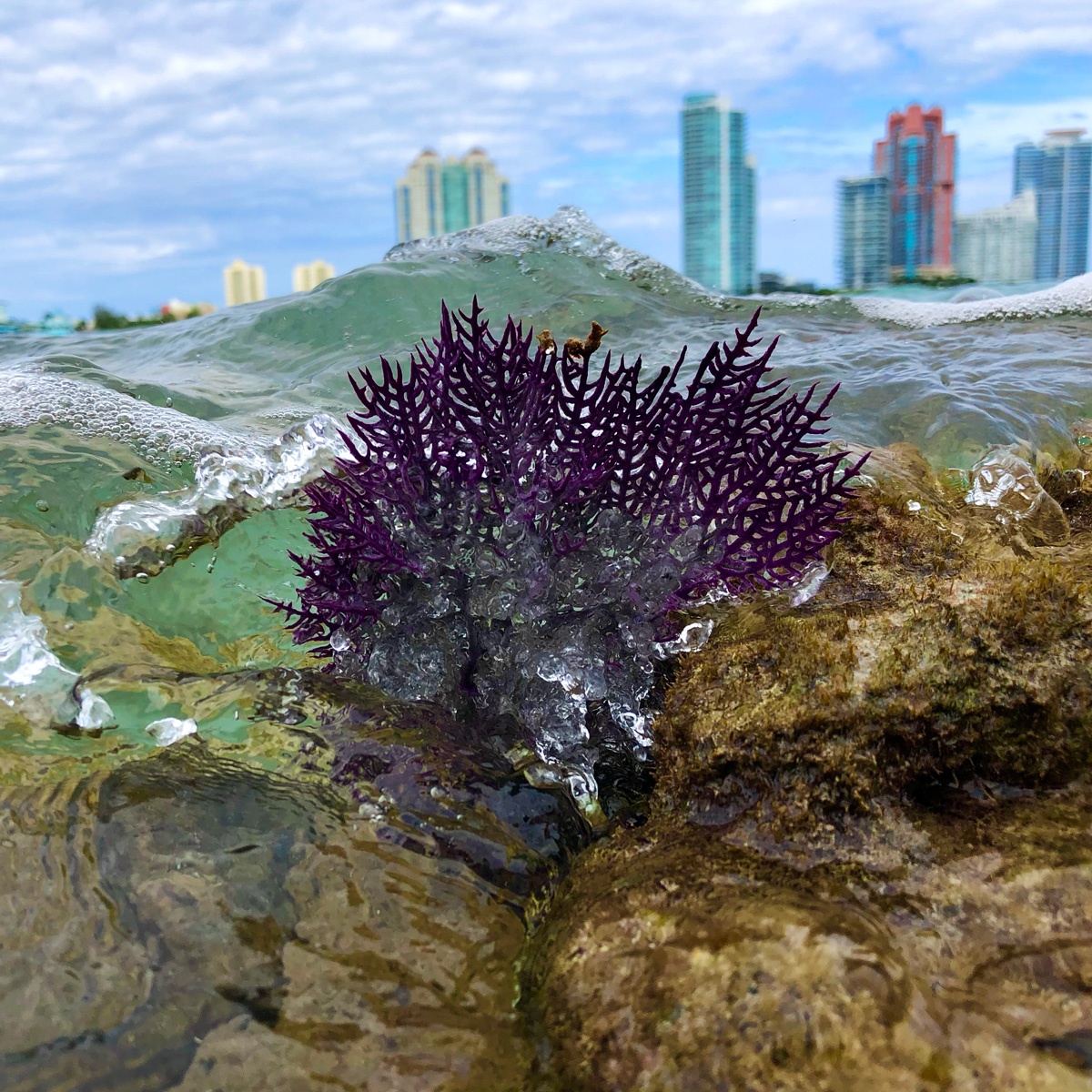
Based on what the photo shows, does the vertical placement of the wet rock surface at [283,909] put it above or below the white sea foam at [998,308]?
below

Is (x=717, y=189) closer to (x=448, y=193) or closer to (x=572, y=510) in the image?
(x=448, y=193)

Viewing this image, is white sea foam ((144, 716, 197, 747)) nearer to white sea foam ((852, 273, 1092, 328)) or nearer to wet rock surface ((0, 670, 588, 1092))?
wet rock surface ((0, 670, 588, 1092))

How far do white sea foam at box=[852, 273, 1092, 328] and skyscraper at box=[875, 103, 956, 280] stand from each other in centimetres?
9004

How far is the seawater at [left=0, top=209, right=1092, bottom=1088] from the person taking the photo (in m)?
1.86

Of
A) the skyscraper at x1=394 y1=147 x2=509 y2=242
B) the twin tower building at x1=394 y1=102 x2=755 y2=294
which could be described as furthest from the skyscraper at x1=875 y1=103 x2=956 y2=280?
the skyscraper at x1=394 y1=147 x2=509 y2=242

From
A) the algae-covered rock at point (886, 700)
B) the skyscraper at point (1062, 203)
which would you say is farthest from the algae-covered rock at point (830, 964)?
the skyscraper at point (1062, 203)

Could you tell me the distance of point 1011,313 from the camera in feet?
27.4

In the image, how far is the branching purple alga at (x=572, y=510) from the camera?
8.66 ft

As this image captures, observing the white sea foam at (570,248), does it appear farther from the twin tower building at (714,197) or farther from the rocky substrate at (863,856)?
the twin tower building at (714,197)

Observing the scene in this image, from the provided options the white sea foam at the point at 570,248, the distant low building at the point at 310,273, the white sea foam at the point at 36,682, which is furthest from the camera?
the distant low building at the point at 310,273

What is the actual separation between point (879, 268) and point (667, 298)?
98980 millimetres

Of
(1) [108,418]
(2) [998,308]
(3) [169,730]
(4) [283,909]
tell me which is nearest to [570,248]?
(2) [998,308]

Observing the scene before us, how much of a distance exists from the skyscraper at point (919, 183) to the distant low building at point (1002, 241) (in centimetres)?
1319

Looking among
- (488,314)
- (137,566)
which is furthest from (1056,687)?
(488,314)
